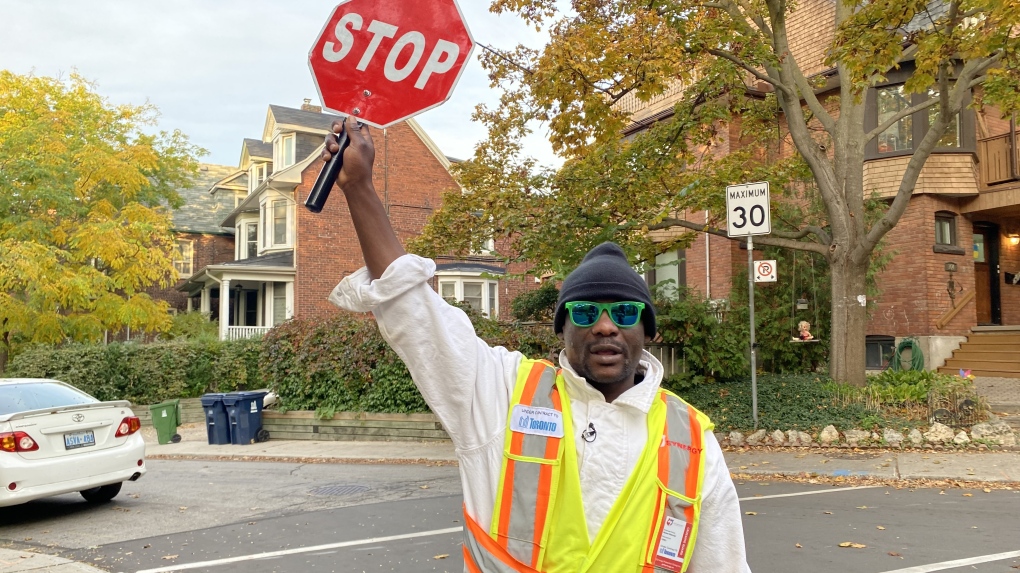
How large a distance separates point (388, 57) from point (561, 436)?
1.15 m

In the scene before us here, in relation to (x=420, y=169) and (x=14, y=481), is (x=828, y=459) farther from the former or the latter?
(x=420, y=169)

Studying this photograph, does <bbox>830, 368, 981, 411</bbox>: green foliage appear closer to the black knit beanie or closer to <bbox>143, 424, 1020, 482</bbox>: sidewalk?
<bbox>143, 424, 1020, 482</bbox>: sidewalk

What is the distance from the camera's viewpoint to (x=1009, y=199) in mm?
16625

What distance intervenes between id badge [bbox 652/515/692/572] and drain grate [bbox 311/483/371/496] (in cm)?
768

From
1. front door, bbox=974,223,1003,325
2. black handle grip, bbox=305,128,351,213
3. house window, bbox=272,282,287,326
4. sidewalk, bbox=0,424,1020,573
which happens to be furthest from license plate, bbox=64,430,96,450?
A: house window, bbox=272,282,287,326

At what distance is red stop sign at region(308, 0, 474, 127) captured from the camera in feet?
6.98

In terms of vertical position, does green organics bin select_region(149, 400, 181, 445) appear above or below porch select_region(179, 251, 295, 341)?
below

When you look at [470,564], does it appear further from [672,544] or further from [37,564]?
[37,564]

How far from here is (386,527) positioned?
7.14 meters

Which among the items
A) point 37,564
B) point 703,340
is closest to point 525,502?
point 37,564

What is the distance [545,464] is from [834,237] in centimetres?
1131

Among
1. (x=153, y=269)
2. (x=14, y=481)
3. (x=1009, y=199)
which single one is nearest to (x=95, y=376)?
(x=153, y=269)

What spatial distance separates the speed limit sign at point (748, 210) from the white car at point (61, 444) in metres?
7.74

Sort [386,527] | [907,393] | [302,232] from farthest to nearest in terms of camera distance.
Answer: [302,232] < [907,393] < [386,527]
